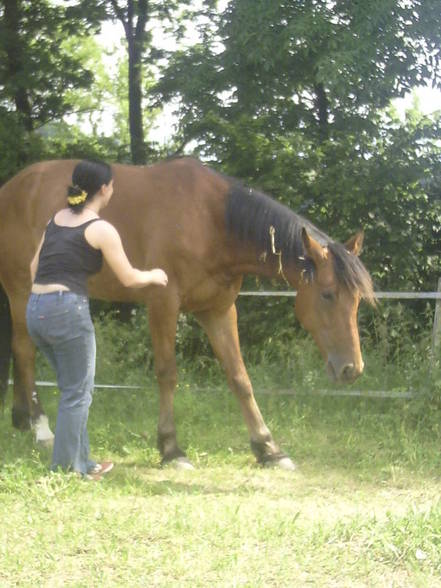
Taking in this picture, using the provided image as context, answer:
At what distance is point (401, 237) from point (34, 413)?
16.7 feet

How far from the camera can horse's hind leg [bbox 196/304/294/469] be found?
19.7 ft

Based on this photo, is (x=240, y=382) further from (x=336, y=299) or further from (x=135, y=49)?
(x=135, y=49)

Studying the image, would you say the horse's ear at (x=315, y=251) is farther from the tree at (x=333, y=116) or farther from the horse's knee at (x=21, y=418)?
the tree at (x=333, y=116)

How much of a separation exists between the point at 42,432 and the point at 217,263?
204 cm

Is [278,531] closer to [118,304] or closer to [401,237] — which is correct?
[401,237]

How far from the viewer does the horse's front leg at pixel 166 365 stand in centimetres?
604

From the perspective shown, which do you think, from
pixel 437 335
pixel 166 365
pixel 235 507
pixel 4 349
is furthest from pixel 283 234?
pixel 4 349

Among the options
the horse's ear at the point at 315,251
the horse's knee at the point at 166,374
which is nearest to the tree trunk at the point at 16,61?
the horse's knee at the point at 166,374

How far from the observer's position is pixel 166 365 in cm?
620

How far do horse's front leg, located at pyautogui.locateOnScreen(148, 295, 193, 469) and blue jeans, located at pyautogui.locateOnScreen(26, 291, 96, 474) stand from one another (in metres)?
1.10

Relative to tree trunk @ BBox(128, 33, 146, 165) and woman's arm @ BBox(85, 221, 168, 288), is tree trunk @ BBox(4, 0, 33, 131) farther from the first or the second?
woman's arm @ BBox(85, 221, 168, 288)

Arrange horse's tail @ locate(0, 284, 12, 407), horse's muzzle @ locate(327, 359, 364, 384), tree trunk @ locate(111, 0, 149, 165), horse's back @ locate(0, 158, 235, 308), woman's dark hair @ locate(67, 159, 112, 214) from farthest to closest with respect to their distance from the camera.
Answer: tree trunk @ locate(111, 0, 149, 165), horse's tail @ locate(0, 284, 12, 407), horse's back @ locate(0, 158, 235, 308), horse's muzzle @ locate(327, 359, 364, 384), woman's dark hair @ locate(67, 159, 112, 214)

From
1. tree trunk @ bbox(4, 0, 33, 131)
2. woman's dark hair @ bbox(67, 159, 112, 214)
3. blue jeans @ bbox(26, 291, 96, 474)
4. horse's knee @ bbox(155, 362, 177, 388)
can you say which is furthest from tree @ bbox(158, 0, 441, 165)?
blue jeans @ bbox(26, 291, 96, 474)

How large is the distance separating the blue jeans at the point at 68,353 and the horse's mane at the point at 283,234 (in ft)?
5.31
